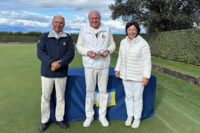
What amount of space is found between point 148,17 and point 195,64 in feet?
19.4

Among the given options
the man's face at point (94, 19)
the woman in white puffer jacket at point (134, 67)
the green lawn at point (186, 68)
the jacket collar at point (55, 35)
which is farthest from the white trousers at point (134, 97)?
the green lawn at point (186, 68)

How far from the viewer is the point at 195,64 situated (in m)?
9.38

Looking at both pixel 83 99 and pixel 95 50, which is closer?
pixel 95 50

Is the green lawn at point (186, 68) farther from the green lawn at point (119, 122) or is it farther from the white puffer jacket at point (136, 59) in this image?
the white puffer jacket at point (136, 59)

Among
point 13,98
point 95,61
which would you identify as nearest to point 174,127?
point 95,61

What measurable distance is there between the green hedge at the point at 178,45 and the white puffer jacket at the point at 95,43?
7.86 m

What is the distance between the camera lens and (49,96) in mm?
2979

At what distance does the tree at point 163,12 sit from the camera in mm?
13602

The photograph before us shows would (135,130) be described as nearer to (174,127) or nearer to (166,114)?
(174,127)

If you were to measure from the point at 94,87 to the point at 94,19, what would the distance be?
3.76ft

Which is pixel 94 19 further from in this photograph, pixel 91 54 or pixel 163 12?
pixel 163 12

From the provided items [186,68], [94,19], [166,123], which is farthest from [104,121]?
[186,68]

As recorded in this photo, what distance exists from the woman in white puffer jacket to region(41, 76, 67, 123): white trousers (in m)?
1.01

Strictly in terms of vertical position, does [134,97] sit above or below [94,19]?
below
